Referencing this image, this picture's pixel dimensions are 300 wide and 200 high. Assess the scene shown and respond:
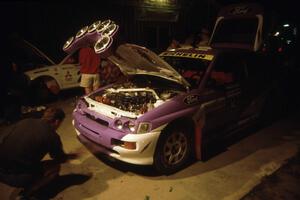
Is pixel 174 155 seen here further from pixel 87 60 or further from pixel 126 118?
pixel 87 60

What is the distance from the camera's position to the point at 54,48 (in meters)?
10.3

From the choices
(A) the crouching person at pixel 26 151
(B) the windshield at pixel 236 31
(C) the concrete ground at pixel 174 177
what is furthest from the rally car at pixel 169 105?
(B) the windshield at pixel 236 31

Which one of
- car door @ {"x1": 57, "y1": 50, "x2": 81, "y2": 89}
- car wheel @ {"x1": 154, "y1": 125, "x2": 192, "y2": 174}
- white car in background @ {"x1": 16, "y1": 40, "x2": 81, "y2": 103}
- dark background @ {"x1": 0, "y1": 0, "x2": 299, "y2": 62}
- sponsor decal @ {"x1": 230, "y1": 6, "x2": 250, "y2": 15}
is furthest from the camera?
dark background @ {"x1": 0, "y1": 0, "x2": 299, "y2": 62}

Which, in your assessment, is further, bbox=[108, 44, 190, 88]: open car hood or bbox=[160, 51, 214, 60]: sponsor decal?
bbox=[160, 51, 214, 60]: sponsor decal

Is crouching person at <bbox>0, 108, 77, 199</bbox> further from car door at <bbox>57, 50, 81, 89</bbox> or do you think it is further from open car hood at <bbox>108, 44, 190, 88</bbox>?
car door at <bbox>57, 50, 81, 89</bbox>

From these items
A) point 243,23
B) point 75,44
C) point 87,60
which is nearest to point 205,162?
point 75,44

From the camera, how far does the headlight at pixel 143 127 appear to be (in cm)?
390

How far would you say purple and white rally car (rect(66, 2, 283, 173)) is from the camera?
156 inches

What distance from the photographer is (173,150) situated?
14.2 feet

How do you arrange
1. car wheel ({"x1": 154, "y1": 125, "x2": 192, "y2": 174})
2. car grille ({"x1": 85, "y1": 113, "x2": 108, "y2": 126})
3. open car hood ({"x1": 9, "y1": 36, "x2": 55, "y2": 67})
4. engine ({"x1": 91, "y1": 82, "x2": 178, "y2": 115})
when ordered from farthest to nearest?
1. open car hood ({"x1": 9, "y1": 36, "x2": 55, "y2": 67})
2. engine ({"x1": 91, "y1": 82, "x2": 178, "y2": 115})
3. car grille ({"x1": 85, "y1": 113, "x2": 108, "y2": 126})
4. car wheel ({"x1": 154, "y1": 125, "x2": 192, "y2": 174})

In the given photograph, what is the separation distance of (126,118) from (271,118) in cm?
432

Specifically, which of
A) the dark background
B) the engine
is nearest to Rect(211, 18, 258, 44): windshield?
the dark background

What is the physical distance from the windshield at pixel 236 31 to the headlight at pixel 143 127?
13.8 ft

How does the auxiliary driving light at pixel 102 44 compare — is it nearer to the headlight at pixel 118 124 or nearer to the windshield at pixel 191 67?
the headlight at pixel 118 124
